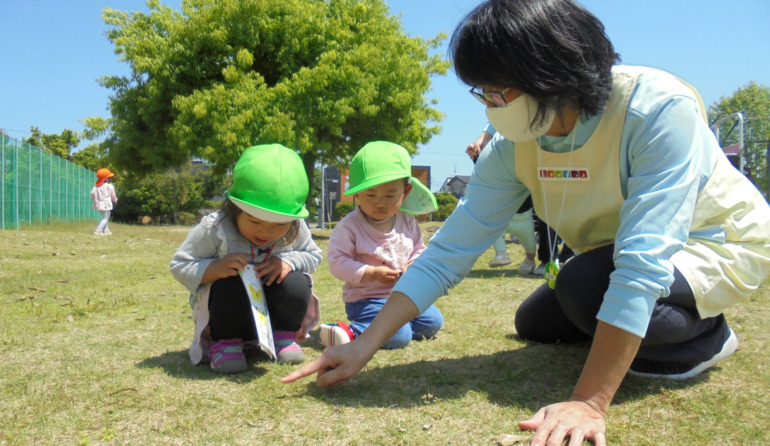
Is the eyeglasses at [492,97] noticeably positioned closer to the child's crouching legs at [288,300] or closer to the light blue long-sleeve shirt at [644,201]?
the light blue long-sleeve shirt at [644,201]

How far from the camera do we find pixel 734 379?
2.13 meters

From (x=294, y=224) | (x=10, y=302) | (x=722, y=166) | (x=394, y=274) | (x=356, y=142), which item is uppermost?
(x=356, y=142)

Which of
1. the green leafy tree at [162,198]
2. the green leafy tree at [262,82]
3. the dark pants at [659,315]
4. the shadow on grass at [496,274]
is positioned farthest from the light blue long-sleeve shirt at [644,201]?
the green leafy tree at [162,198]

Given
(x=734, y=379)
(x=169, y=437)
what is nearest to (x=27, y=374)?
(x=169, y=437)

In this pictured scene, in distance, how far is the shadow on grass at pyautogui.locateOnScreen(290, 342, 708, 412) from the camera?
1964mm

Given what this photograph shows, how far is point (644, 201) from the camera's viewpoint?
1.67m

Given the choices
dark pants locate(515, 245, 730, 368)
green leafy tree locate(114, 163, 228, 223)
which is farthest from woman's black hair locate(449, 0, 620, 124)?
green leafy tree locate(114, 163, 228, 223)

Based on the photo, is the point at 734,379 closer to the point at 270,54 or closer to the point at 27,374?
the point at 27,374

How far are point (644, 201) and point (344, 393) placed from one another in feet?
3.73

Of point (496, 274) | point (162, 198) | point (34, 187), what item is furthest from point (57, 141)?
point (496, 274)

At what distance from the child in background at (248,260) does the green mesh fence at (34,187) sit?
12.9m

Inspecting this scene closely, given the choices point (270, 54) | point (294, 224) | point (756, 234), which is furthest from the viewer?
point (270, 54)

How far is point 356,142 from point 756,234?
14.8 meters

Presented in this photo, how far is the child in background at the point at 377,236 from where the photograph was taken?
295 centimetres
